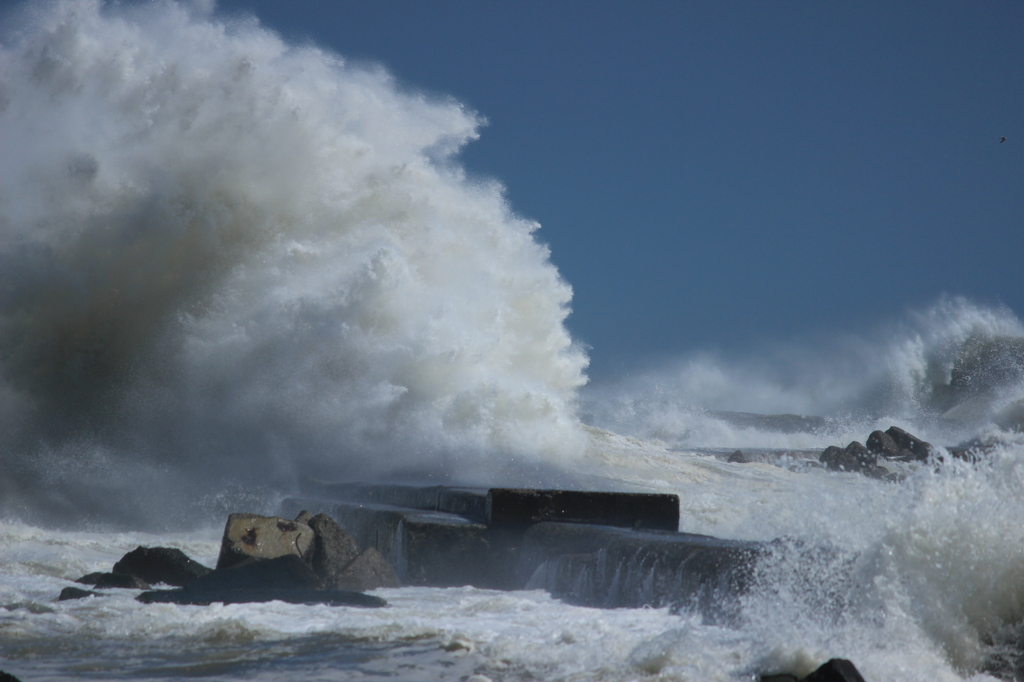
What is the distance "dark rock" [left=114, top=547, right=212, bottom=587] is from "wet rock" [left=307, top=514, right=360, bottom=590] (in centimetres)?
59

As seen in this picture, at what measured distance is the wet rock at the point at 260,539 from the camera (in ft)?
16.2

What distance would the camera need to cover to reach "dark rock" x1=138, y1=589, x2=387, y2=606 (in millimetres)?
4137

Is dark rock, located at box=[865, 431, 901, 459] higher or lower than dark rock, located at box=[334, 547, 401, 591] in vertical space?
higher

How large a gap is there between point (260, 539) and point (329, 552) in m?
0.40

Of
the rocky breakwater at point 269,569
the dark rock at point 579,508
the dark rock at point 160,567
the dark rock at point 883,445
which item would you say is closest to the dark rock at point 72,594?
the rocky breakwater at point 269,569

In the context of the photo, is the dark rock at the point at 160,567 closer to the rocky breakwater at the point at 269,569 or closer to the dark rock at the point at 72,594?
the rocky breakwater at the point at 269,569

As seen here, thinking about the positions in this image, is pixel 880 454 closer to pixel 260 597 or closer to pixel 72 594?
pixel 260 597

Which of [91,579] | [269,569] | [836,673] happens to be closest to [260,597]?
[269,569]

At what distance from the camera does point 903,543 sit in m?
3.18

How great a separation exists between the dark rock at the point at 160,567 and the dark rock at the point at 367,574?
2.59ft

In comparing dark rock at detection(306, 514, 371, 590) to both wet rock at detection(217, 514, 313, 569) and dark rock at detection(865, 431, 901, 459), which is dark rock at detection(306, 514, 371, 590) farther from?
dark rock at detection(865, 431, 901, 459)

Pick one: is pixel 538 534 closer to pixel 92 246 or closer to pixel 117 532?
pixel 117 532

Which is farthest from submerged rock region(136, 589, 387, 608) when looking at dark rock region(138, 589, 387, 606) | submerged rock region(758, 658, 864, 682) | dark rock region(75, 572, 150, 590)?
submerged rock region(758, 658, 864, 682)

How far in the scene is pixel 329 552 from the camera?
4988 millimetres
